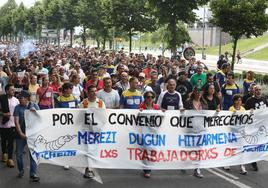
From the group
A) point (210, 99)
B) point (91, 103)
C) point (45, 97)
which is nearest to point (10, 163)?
point (45, 97)

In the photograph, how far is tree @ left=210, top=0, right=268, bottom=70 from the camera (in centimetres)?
2292

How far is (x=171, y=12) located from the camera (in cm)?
2784

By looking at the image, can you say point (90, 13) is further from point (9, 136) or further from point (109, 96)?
point (9, 136)

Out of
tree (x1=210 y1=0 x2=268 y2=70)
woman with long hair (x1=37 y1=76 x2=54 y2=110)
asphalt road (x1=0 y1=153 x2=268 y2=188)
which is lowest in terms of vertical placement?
asphalt road (x1=0 y1=153 x2=268 y2=188)

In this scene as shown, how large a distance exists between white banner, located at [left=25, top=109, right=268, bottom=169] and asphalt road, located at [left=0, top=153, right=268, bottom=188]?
9.9 inches

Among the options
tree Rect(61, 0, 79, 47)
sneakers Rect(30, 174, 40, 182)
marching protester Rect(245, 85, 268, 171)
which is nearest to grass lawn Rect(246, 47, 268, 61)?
tree Rect(61, 0, 79, 47)

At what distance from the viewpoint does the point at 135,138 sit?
882 centimetres

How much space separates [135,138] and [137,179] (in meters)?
0.71

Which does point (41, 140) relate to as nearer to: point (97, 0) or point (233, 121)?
point (233, 121)

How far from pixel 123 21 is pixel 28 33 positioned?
69.2 metres

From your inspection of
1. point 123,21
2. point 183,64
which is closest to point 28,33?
point 123,21

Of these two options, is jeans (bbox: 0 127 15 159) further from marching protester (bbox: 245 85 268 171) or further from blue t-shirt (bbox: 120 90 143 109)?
marching protester (bbox: 245 85 268 171)

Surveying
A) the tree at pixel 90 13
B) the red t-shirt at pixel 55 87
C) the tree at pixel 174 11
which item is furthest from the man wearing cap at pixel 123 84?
the tree at pixel 90 13

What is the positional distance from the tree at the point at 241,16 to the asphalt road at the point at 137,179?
14394mm
